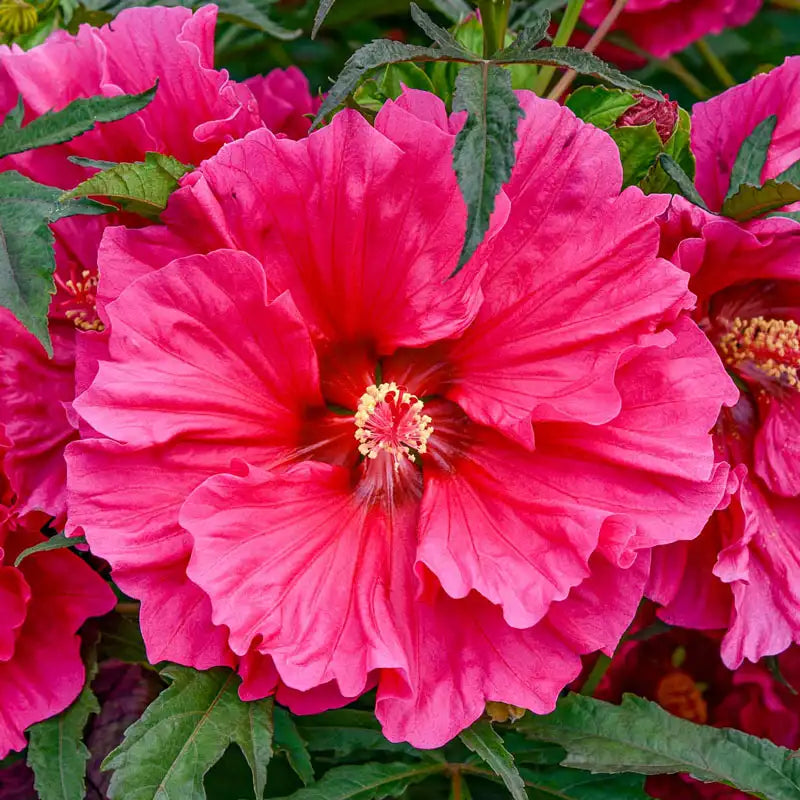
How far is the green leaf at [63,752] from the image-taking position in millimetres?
938

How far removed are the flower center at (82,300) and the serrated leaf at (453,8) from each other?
490 millimetres

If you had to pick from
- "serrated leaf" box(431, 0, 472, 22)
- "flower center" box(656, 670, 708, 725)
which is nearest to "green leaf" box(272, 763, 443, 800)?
"flower center" box(656, 670, 708, 725)

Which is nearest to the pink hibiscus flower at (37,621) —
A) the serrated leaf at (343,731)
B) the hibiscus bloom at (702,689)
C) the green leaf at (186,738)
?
the green leaf at (186,738)

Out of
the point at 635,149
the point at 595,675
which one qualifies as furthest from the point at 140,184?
the point at 595,675

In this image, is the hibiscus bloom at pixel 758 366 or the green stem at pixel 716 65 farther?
the green stem at pixel 716 65

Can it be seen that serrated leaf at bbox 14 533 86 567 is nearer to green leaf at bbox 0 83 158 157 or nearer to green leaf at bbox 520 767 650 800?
green leaf at bbox 0 83 158 157

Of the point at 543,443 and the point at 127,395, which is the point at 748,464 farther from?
the point at 127,395

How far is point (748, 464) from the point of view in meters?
1.02

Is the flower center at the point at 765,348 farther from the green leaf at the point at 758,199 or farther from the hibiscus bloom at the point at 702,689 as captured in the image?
the hibiscus bloom at the point at 702,689

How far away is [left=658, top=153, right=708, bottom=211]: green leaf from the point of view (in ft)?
2.88

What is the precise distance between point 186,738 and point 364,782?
25cm

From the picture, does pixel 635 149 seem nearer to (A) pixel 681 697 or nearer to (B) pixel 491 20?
(B) pixel 491 20

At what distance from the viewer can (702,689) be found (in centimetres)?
131

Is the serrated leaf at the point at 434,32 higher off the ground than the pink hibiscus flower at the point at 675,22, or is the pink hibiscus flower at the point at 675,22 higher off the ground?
the serrated leaf at the point at 434,32
